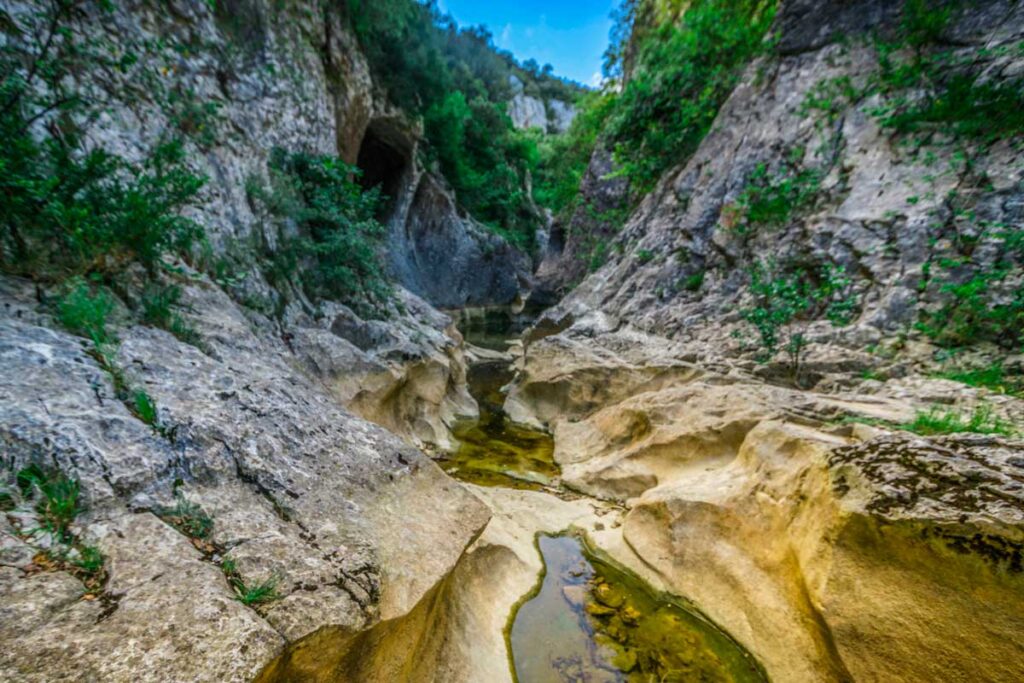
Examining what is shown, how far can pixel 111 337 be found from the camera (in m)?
2.78

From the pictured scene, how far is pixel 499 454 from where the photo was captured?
21.3 ft

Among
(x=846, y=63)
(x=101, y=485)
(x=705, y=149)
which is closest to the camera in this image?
(x=101, y=485)

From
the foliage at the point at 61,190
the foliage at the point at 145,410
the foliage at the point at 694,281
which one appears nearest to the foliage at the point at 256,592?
the foliage at the point at 145,410

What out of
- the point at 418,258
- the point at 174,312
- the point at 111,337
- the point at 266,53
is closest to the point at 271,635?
the point at 111,337

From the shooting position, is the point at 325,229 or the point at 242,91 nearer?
the point at 242,91

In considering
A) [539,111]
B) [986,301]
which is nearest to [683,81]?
[986,301]

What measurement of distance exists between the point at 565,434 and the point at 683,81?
10256 millimetres

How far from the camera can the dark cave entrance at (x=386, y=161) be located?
15.2 metres

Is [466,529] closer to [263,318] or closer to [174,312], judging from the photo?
[174,312]

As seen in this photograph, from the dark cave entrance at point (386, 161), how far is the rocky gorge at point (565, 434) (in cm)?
564

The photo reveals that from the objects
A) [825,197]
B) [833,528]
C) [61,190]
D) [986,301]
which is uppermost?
[825,197]

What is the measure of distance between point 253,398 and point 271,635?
1.86 m

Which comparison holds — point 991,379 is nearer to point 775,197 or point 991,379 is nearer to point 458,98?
point 775,197

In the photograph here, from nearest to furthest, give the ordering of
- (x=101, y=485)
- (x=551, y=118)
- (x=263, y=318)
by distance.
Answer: (x=101, y=485) < (x=263, y=318) < (x=551, y=118)
